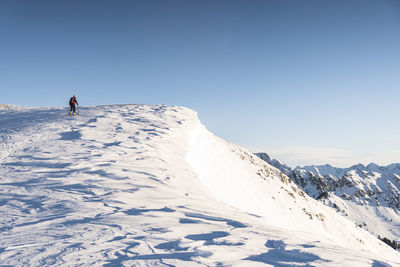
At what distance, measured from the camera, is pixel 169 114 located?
2527 centimetres

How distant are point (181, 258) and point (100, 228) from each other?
2.17 meters

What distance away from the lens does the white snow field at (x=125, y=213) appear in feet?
14.3

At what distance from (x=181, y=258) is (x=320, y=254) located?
245 centimetres

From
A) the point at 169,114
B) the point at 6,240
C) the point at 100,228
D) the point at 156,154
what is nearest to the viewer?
the point at 6,240

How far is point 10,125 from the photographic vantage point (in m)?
20.6

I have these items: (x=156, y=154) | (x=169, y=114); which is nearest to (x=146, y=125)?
(x=169, y=114)

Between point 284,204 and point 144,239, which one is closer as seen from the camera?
point 144,239

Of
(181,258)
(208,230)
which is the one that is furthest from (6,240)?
(208,230)

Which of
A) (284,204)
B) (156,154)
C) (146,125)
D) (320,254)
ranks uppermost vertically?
(146,125)

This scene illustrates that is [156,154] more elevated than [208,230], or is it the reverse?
[156,154]

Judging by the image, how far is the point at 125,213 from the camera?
6.40 m

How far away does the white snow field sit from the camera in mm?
4363

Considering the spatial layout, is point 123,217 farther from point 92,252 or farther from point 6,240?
point 6,240

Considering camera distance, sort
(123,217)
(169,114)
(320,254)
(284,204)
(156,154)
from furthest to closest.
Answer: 1. (169,114)
2. (284,204)
3. (156,154)
4. (123,217)
5. (320,254)
